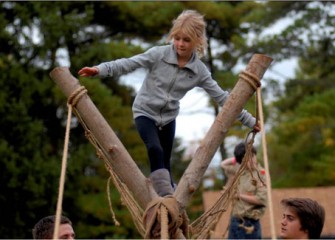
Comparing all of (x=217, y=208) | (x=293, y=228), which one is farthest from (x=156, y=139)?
(x=293, y=228)

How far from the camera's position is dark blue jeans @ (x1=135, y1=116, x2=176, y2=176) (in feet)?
11.5

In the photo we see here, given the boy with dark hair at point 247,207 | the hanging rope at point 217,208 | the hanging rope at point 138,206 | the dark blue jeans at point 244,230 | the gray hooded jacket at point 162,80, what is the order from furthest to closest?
1. the dark blue jeans at point 244,230
2. the boy with dark hair at point 247,207
3. the hanging rope at point 217,208
4. the gray hooded jacket at point 162,80
5. the hanging rope at point 138,206

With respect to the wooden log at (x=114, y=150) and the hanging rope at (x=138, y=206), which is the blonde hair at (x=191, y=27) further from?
the wooden log at (x=114, y=150)

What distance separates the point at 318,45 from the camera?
16.9 m

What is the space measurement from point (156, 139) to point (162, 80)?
0.90ft

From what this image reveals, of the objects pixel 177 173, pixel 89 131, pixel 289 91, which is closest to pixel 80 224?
pixel 177 173

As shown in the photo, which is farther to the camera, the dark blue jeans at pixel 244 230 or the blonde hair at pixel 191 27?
the dark blue jeans at pixel 244 230

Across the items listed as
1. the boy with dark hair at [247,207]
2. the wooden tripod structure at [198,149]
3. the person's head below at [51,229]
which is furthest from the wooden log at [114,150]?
the boy with dark hair at [247,207]

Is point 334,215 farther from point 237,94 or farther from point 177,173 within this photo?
point 237,94

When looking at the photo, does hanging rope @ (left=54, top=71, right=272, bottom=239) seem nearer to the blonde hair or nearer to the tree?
the blonde hair

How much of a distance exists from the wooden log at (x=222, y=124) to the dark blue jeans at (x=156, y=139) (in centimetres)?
20

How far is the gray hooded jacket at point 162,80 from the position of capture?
11.8 feet

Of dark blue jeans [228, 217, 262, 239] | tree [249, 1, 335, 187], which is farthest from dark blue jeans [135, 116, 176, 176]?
tree [249, 1, 335, 187]

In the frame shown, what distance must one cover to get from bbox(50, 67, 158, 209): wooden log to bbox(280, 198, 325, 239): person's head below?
62cm
